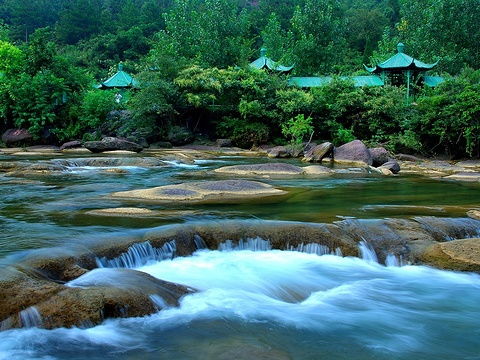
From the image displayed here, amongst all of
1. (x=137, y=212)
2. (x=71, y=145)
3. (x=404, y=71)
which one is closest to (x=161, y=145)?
(x=71, y=145)

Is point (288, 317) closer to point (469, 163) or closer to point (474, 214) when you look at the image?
point (474, 214)

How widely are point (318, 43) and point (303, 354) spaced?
134 feet

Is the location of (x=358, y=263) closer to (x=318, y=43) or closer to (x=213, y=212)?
(x=213, y=212)

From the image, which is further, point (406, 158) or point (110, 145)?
point (110, 145)

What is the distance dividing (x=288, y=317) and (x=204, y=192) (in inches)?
220

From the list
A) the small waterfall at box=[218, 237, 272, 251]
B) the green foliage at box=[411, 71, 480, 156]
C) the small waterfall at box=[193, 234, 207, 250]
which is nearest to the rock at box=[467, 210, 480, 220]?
the small waterfall at box=[218, 237, 272, 251]

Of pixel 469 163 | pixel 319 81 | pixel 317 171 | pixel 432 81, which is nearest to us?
pixel 317 171

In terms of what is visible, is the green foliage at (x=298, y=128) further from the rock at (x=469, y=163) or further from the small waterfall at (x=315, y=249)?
the small waterfall at (x=315, y=249)

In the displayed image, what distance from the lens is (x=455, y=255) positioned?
6.96 meters

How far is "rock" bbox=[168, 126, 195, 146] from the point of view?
93.4 ft

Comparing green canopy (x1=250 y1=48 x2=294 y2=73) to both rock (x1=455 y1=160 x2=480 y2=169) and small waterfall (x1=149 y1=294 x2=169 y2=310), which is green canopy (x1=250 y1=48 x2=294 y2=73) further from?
small waterfall (x1=149 y1=294 x2=169 y2=310)

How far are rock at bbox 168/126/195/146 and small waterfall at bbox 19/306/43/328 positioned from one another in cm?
2403

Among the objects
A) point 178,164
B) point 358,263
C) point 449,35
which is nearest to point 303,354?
point 358,263

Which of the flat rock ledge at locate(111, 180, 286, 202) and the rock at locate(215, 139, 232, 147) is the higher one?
the rock at locate(215, 139, 232, 147)
